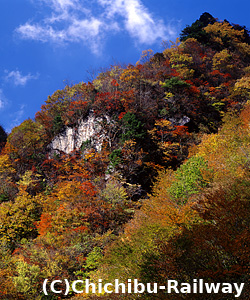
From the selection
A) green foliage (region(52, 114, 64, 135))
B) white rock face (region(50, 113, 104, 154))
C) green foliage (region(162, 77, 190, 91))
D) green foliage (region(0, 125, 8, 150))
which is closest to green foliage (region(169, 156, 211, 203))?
white rock face (region(50, 113, 104, 154))

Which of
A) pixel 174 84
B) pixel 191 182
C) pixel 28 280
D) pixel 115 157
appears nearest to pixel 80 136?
pixel 115 157

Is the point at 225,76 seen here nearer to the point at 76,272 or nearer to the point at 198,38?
the point at 198,38

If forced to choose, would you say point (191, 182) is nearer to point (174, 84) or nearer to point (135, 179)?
point (135, 179)

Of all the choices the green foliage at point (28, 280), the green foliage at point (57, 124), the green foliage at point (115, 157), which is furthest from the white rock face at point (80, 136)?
the green foliage at point (28, 280)

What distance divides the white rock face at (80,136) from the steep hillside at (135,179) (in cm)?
19

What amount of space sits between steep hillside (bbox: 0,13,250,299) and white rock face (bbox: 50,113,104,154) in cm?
19

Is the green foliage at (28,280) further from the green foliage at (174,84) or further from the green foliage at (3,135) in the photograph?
the green foliage at (3,135)

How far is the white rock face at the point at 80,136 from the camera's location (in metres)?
32.0

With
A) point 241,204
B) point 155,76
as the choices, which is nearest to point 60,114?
point 155,76

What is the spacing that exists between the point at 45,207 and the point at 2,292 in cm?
1150

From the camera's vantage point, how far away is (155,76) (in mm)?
36969

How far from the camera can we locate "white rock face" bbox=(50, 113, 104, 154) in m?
32.0

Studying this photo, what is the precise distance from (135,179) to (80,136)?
10638mm

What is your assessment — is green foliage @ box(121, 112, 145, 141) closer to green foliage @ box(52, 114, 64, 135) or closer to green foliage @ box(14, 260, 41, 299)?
green foliage @ box(52, 114, 64, 135)
